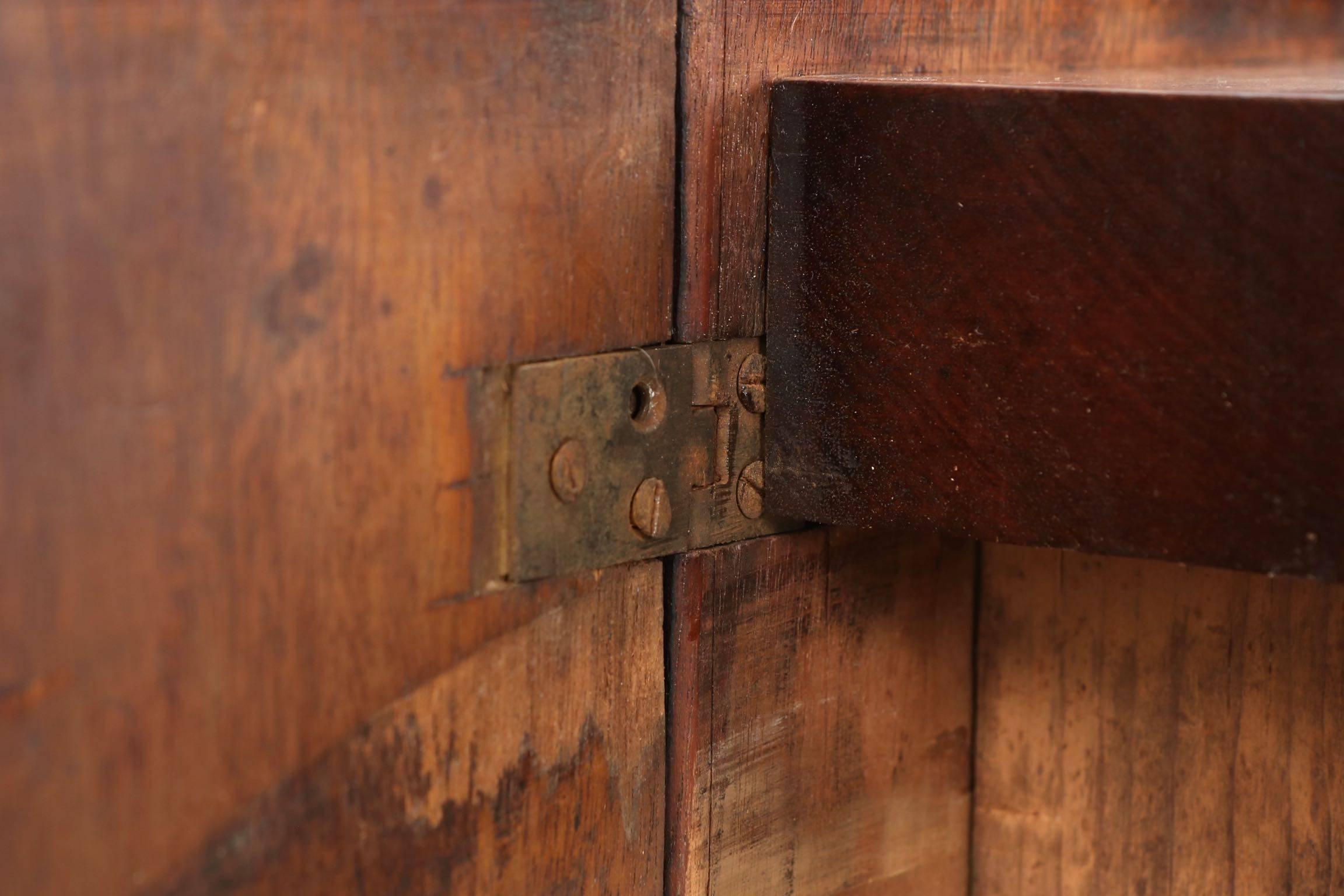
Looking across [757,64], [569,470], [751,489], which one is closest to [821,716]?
[751,489]

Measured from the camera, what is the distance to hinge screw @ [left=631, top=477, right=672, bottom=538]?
79cm

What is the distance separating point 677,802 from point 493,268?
13.2 inches

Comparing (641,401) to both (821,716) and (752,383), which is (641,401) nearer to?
(752,383)

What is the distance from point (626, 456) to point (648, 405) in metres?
0.03

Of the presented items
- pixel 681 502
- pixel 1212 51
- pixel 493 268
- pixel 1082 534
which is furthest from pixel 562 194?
pixel 1212 51

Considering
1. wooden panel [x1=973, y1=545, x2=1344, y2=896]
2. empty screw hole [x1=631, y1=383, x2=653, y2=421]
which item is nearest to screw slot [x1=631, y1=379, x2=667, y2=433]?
empty screw hole [x1=631, y1=383, x2=653, y2=421]

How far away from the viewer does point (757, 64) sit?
84 centimetres

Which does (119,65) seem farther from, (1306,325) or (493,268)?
(1306,325)

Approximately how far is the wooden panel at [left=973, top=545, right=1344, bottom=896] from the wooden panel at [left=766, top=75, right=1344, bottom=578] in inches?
12.1

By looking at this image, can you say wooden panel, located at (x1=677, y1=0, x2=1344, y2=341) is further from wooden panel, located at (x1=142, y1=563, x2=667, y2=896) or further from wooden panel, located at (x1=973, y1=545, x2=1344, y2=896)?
wooden panel, located at (x1=973, y1=545, x2=1344, y2=896)

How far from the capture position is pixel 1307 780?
985mm

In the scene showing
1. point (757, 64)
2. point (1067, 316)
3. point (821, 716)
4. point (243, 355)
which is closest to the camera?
point (243, 355)

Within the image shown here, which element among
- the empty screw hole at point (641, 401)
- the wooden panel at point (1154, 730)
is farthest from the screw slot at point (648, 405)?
the wooden panel at point (1154, 730)

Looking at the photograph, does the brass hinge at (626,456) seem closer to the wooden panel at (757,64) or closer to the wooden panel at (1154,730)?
the wooden panel at (757,64)
